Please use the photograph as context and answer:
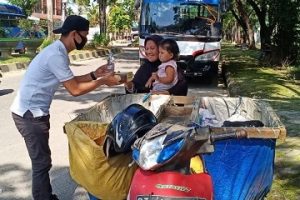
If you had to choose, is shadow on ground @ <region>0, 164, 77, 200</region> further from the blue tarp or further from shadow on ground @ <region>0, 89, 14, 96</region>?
shadow on ground @ <region>0, 89, 14, 96</region>

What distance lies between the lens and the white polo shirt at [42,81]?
3.64 metres

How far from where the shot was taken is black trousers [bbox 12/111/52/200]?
3.74 metres

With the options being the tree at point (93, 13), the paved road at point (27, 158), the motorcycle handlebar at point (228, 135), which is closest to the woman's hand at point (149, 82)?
the paved road at point (27, 158)

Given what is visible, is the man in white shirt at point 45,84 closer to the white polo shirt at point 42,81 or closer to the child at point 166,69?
the white polo shirt at point 42,81

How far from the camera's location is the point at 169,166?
2.70 m

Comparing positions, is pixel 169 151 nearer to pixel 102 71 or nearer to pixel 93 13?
pixel 102 71

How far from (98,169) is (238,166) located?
94 centimetres

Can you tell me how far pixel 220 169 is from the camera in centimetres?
316

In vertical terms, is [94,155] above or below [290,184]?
above

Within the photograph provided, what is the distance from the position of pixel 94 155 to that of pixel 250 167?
1.05 metres

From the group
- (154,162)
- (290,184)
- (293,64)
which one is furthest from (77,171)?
(293,64)

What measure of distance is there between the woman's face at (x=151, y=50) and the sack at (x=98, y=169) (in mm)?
2354

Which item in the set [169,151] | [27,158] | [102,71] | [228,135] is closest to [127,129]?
[169,151]

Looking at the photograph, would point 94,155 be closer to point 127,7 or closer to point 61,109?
point 61,109
